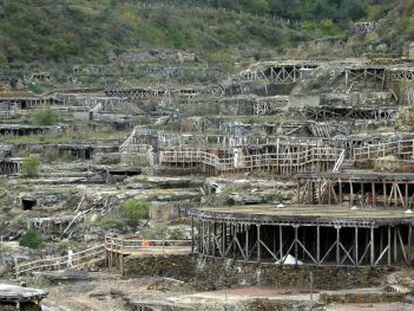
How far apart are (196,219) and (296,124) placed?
24.1 m

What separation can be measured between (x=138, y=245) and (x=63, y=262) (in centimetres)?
333

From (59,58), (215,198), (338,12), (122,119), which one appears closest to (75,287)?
(215,198)

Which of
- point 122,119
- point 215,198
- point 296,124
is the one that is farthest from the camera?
point 122,119

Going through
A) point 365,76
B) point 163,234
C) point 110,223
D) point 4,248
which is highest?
point 365,76

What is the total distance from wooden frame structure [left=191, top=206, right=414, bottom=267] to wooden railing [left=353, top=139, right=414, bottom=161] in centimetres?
1129

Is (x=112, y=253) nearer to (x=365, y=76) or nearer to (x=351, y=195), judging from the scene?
(x=351, y=195)

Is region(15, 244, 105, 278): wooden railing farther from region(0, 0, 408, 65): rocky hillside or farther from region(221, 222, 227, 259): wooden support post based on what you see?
region(0, 0, 408, 65): rocky hillside

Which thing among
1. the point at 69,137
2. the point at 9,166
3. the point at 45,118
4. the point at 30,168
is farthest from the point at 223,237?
the point at 45,118

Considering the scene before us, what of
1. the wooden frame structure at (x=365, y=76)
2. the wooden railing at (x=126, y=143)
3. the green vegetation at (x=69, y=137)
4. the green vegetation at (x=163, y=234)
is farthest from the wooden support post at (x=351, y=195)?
the green vegetation at (x=69, y=137)

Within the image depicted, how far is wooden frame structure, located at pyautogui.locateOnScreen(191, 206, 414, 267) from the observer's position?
68000 mm

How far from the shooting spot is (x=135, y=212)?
8394cm

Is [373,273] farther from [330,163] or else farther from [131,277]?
[330,163]

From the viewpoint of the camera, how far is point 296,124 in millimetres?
98000

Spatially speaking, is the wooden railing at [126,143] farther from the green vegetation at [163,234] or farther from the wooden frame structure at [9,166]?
the green vegetation at [163,234]
